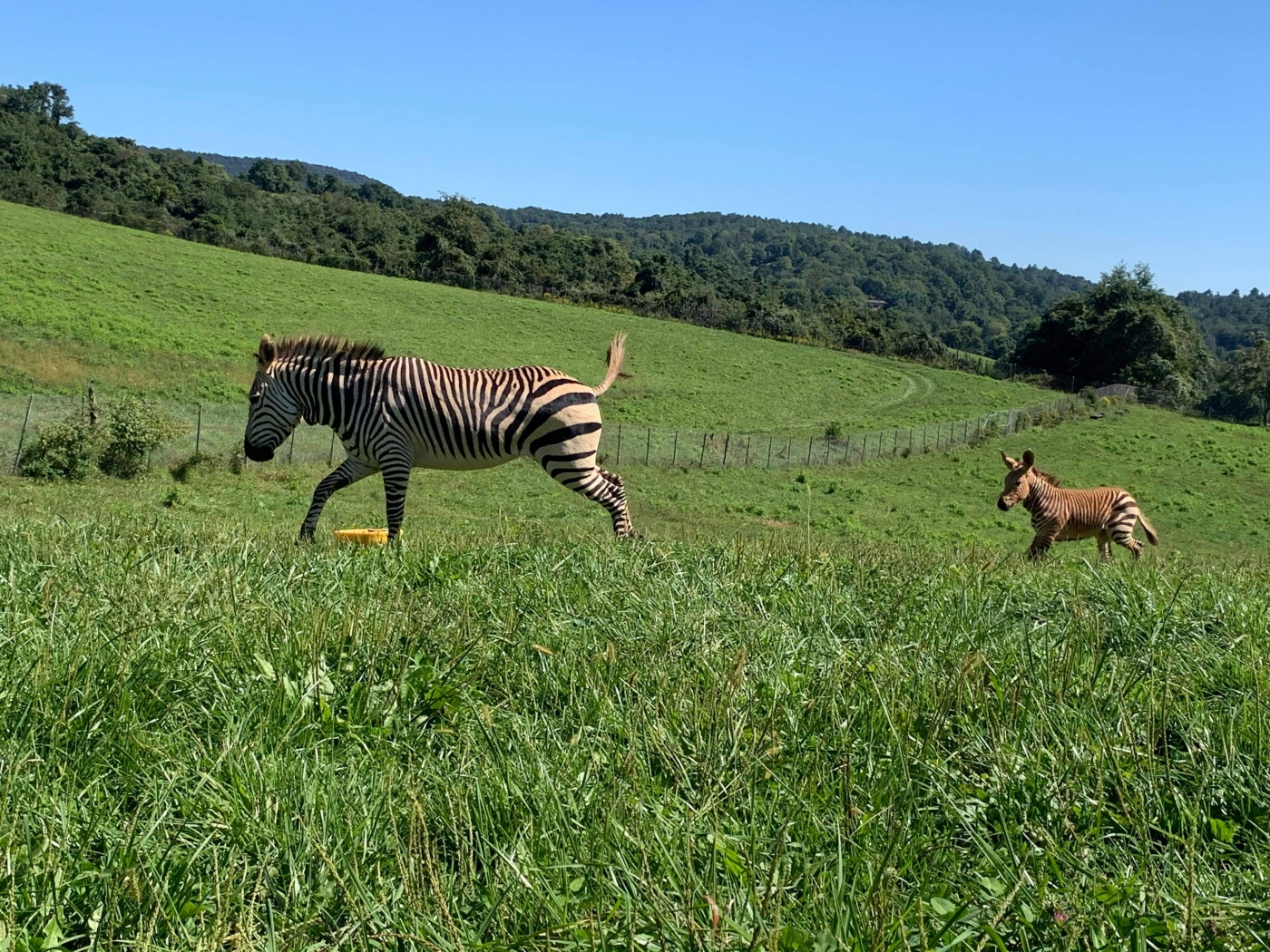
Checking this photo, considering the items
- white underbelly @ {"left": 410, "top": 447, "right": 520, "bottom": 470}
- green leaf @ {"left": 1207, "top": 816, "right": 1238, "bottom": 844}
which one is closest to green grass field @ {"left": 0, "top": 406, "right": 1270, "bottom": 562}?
white underbelly @ {"left": 410, "top": 447, "right": 520, "bottom": 470}

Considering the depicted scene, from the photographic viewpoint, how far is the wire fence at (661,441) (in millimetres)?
22141

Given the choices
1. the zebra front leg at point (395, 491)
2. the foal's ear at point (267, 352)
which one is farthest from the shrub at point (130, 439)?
the zebra front leg at point (395, 491)

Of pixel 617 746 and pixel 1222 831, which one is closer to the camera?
pixel 1222 831

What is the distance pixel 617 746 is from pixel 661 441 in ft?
100.0

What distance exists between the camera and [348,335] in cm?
4703

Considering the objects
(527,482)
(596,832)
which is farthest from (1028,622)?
(527,482)

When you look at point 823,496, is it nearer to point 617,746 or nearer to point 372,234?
point 617,746

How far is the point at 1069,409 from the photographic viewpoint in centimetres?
4709

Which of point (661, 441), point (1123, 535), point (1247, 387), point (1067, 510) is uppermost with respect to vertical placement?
point (1247, 387)

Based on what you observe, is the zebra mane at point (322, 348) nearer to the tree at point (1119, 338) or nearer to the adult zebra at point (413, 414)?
the adult zebra at point (413, 414)

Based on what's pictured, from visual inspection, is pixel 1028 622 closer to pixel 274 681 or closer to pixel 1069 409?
pixel 274 681

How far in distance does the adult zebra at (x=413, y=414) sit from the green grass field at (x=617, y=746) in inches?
140

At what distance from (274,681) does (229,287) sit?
5246cm

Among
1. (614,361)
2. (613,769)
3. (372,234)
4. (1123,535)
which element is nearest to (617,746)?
(613,769)
